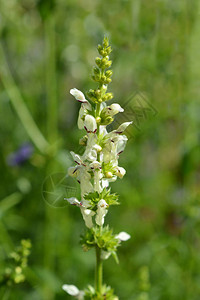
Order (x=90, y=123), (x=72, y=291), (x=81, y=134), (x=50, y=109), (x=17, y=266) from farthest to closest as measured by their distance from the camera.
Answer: (x=50, y=109), (x=81, y=134), (x=17, y=266), (x=72, y=291), (x=90, y=123)

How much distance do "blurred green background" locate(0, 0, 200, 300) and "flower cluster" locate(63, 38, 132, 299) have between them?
676 millimetres

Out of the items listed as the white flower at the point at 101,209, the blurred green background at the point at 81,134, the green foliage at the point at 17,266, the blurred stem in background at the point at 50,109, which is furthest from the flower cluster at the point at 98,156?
the blurred stem in background at the point at 50,109

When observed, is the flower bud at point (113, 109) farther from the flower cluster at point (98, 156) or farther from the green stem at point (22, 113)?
the green stem at point (22, 113)

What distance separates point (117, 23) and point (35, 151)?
2.66 ft

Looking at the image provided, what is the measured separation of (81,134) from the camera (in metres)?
1.51

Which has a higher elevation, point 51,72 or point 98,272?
point 51,72

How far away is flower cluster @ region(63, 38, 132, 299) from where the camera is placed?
0.77 metres

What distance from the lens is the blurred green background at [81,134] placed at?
1.74 metres

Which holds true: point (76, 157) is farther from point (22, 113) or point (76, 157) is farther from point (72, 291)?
point (22, 113)

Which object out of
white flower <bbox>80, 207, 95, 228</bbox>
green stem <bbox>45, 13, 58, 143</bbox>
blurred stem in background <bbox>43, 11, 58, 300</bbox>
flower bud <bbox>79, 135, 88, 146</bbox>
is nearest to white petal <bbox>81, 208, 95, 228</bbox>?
white flower <bbox>80, 207, 95, 228</bbox>

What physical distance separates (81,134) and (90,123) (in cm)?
75

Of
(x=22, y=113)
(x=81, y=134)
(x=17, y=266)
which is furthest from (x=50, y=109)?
(x=17, y=266)

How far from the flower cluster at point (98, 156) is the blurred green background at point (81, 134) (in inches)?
26.6

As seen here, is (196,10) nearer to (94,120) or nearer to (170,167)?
(94,120)
